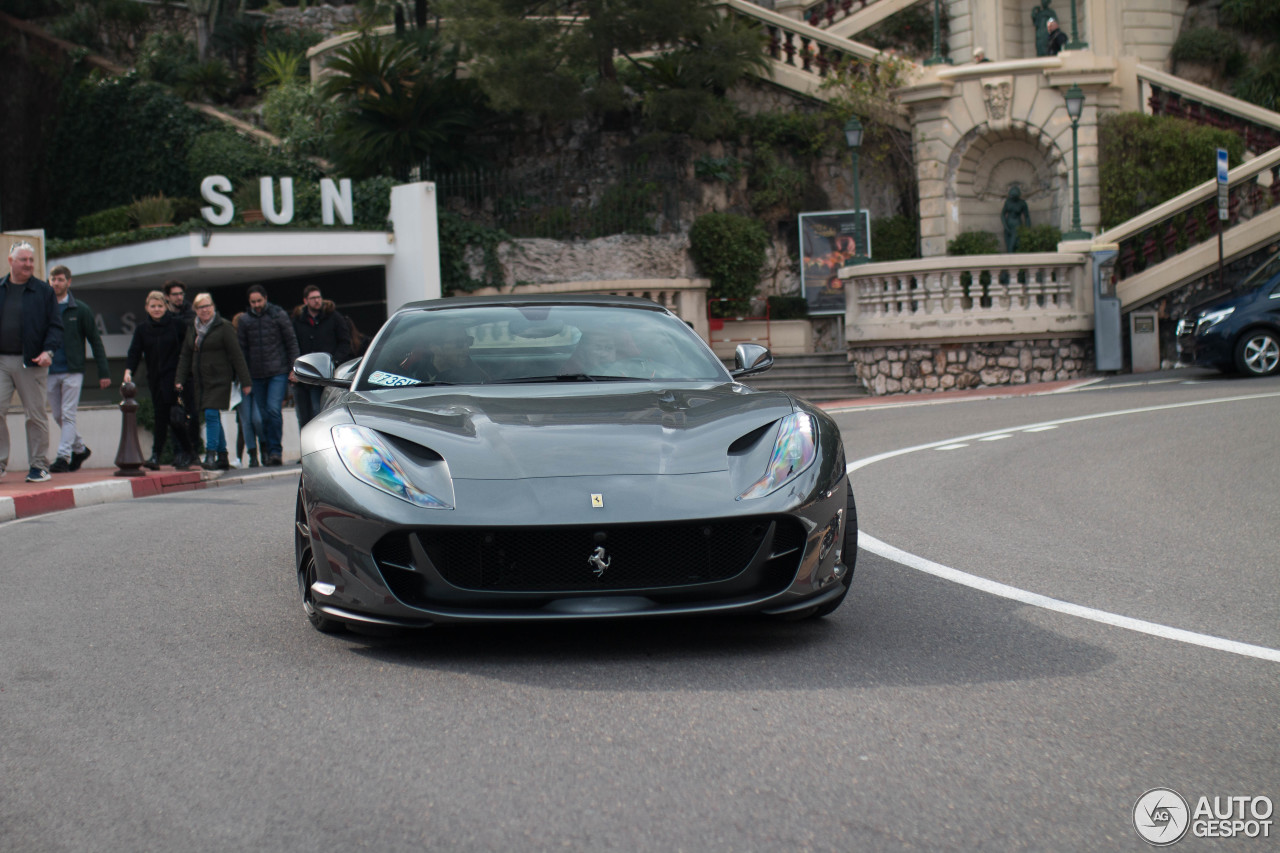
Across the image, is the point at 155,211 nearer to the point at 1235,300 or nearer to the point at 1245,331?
the point at 1235,300

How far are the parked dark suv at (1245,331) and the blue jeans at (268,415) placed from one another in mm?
12979

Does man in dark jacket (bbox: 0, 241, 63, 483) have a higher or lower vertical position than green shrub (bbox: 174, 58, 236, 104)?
lower

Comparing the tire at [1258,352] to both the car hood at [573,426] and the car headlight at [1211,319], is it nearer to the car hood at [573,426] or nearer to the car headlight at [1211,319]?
the car headlight at [1211,319]

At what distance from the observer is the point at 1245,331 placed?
18766 mm

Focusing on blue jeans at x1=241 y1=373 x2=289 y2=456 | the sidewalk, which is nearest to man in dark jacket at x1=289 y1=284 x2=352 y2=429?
blue jeans at x1=241 y1=373 x2=289 y2=456

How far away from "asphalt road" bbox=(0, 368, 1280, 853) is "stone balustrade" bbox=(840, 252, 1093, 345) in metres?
15.6

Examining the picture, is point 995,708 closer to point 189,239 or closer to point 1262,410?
point 1262,410

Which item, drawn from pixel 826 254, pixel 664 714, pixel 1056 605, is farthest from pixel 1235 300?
pixel 664 714

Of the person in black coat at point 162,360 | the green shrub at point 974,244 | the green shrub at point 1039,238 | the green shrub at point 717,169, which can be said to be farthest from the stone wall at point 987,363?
the person in black coat at point 162,360

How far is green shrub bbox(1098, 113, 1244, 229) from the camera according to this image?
26.7 meters

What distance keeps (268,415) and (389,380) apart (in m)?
9.10

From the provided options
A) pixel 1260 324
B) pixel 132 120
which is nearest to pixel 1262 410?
pixel 1260 324

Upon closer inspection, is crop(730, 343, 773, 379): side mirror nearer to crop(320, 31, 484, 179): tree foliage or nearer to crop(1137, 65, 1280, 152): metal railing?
crop(320, 31, 484, 179): tree foliage

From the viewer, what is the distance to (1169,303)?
75.8 ft
